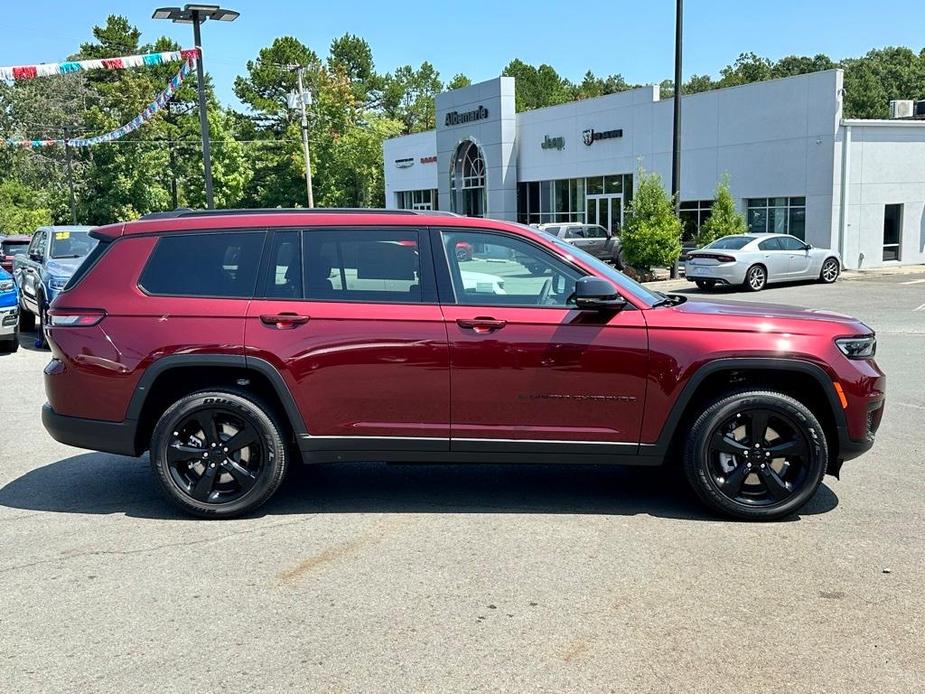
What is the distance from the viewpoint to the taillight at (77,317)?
17.1 feet

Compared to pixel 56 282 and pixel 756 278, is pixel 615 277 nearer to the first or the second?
pixel 56 282

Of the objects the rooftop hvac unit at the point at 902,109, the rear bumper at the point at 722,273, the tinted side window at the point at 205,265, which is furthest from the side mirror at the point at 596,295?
the rooftop hvac unit at the point at 902,109

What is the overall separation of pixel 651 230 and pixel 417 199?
1237 inches

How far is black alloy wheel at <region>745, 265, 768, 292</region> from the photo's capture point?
2117cm

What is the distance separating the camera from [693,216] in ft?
103

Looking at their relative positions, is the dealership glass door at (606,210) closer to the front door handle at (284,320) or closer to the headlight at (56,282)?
the headlight at (56,282)

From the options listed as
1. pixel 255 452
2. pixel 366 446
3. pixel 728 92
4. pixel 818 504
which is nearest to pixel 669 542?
pixel 818 504

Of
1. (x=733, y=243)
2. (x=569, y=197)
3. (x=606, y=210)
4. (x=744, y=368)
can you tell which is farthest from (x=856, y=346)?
(x=569, y=197)

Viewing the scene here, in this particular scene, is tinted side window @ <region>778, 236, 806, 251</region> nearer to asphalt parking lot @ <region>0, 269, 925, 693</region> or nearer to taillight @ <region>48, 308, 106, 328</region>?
asphalt parking lot @ <region>0, 269, 925, 693</region>

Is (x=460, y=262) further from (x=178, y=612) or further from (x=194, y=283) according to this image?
(x=178, y=612)

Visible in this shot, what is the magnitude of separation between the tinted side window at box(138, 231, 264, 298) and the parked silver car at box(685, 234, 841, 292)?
57.0ft

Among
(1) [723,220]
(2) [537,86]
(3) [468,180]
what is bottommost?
(1) [723,220]

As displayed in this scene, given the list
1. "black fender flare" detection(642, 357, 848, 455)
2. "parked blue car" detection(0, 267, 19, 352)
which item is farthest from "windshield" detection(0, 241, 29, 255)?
"black fender flare" detection(642, 357, 848, 455)

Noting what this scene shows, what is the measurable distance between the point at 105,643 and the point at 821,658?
9.71 feet
